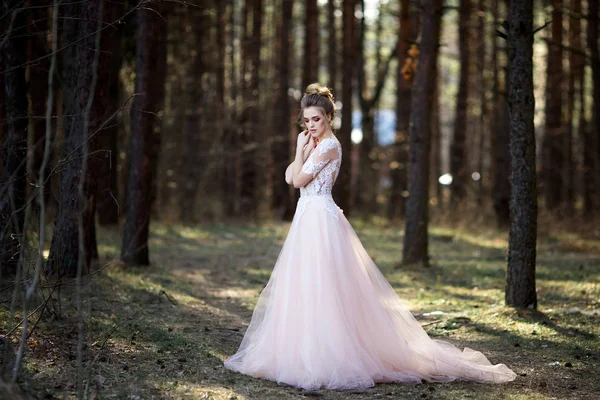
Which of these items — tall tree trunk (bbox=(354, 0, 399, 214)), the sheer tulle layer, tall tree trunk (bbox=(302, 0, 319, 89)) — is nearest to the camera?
the sheer tulle layer

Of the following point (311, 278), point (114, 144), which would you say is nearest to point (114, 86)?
point (114, 144)

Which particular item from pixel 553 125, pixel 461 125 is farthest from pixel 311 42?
pixel 553 125

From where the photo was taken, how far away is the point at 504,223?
19.4 m

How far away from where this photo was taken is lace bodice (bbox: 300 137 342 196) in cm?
634

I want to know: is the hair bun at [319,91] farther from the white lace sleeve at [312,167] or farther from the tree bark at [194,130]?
the tree bark at [194,130]

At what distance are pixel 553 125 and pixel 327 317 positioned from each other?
18.1 m

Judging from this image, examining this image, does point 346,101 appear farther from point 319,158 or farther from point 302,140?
point 319,158

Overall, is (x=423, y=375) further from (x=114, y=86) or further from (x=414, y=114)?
(x=114, y=86)

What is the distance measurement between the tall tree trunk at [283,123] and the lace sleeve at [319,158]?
15467 millimetres

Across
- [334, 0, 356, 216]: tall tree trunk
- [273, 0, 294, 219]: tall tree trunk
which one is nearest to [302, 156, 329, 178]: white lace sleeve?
[334, 0, 356, 216]: tall tree trunk

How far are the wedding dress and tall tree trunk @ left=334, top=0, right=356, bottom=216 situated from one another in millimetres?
11851

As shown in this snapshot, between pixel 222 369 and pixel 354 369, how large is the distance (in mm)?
1145

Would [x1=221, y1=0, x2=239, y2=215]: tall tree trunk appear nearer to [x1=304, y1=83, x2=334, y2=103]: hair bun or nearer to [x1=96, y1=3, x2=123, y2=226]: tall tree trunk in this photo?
[x1=96, y1=3, x2=123, y2=226]: tall tree trunk

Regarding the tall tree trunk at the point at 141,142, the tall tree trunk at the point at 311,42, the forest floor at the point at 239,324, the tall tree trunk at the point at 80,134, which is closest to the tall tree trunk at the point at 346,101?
the tall tree trunk at the point at 311,42
